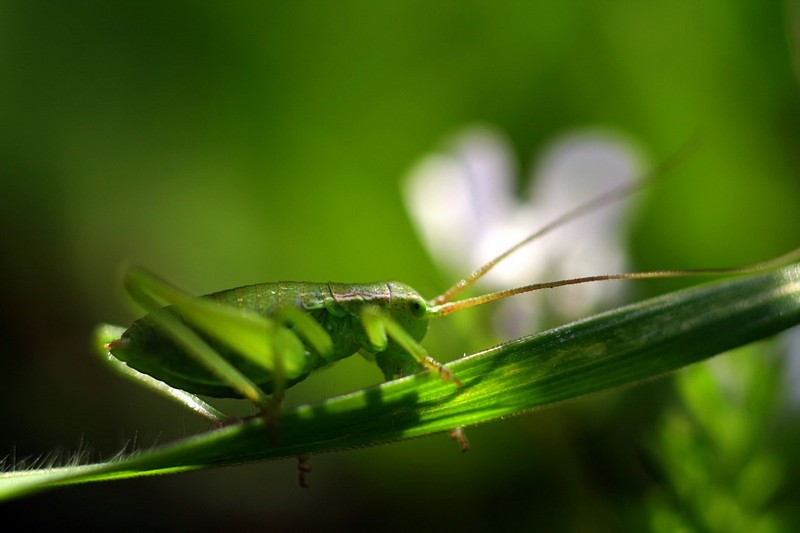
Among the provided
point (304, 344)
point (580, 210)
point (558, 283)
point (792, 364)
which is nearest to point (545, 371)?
point (558, 283)

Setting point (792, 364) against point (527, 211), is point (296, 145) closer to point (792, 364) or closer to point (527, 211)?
point (527, 211)

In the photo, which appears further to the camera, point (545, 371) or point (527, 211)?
point (527, 211)

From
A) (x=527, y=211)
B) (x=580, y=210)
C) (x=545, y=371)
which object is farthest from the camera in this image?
(x=527, y=211)

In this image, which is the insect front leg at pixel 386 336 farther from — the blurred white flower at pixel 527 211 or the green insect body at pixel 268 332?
the blurred white flower at pixel 527 211

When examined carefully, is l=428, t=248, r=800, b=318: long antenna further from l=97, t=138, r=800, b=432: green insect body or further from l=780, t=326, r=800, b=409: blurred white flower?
l=780, t=326, r=800, b=409: blurred white flower

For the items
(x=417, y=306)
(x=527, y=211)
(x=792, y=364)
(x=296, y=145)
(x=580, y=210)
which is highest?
(x=296, y=145)

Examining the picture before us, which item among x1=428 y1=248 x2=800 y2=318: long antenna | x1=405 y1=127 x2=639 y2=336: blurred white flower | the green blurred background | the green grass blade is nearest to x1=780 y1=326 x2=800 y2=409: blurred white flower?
x1=428 y1=248 x2=800 y2=318: long antenna
